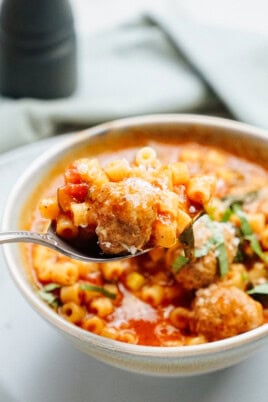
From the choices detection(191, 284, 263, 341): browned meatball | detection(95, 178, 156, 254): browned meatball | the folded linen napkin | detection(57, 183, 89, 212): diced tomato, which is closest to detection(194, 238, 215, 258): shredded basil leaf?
detection(191, 284, 263, 341): browned meatball

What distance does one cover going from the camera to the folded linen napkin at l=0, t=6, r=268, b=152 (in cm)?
321

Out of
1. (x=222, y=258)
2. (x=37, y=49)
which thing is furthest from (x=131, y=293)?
(x=37, y=49)

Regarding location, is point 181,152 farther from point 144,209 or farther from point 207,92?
point 144,209

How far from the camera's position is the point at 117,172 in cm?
199

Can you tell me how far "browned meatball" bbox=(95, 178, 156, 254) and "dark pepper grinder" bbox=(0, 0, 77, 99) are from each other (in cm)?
148

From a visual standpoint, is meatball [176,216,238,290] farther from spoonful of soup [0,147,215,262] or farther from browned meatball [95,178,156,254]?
browned meatball [95,178,156,254]

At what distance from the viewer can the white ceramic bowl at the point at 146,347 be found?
191cm

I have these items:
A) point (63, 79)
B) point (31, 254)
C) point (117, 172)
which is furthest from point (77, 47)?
point (117, 172)

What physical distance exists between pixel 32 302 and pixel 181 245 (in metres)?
0.51

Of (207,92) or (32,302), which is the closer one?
(32,302)

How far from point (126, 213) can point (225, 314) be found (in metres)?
0.50

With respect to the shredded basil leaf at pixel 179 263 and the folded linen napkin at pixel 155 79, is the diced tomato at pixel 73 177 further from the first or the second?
the folded linen napkin at pixel 155 79

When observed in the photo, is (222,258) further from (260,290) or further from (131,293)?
(131,293)

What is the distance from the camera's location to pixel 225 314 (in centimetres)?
212
